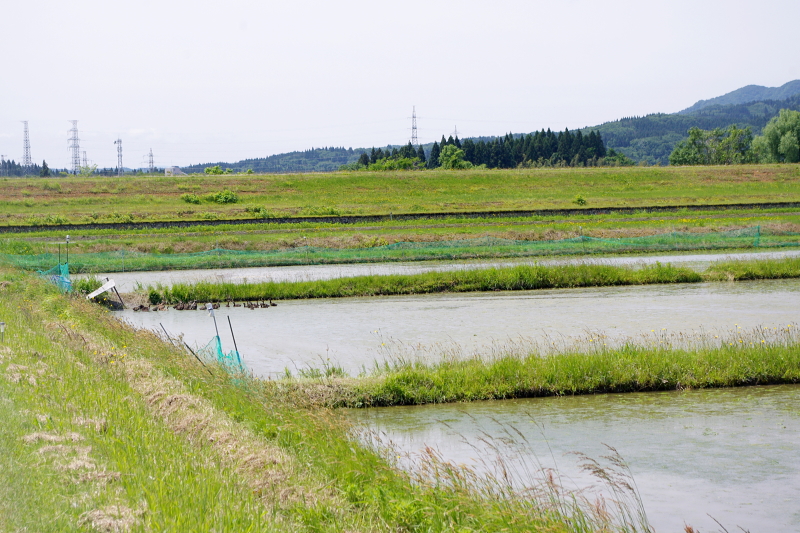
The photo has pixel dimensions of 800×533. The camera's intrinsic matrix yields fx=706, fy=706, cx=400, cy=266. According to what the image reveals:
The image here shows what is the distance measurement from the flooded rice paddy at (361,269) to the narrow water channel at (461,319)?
227 inches

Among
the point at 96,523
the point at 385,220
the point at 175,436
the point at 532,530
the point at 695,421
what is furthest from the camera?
the point at 385,220

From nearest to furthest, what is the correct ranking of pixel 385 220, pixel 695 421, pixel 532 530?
pixel 532 530 < pixel 695 421 < pixel 385 220

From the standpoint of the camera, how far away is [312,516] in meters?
5.92

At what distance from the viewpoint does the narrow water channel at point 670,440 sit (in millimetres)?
7801

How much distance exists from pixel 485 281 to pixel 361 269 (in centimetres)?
854

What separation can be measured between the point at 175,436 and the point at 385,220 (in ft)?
163

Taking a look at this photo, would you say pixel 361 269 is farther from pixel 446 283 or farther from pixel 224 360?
pixel 224 360

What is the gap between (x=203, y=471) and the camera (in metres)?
6.36

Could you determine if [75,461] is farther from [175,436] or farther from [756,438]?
[756,438]

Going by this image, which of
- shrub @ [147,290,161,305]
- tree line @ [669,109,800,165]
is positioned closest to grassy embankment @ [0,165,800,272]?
shrub @ [147,290,161,305]

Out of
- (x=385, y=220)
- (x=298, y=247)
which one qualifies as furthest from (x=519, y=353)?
(x=385, y=220)

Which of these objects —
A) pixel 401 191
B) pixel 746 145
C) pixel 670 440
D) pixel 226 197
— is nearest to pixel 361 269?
pixel 670 440

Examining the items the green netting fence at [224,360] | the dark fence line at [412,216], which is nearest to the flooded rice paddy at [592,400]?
the green netting fence at [224,360]

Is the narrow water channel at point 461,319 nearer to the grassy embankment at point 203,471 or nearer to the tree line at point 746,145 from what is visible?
the grassy embankment at point 203,471
